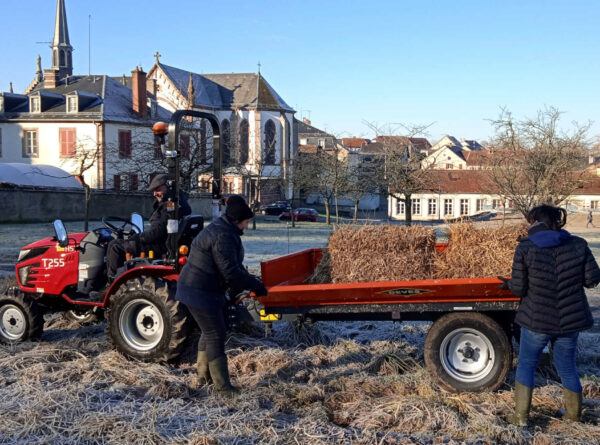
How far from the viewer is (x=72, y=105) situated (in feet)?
144

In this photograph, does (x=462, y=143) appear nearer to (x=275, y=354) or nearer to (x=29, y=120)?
(x=29, y=120)

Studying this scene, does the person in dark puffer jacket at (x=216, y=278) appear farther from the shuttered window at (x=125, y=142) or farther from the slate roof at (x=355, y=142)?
the slate roof at (x=355, y=142)

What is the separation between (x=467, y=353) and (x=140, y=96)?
4259 centimetres

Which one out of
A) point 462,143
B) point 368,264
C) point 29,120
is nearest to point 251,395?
point 368,264

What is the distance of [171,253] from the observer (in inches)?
250

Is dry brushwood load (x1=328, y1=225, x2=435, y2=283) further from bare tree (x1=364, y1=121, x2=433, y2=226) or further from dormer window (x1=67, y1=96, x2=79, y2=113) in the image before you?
dormer window (x1=67, y1=96, x2=79, y2=113)

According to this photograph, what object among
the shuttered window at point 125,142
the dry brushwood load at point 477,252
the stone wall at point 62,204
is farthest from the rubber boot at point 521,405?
the shuttered window at point 125,142

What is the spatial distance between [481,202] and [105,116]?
32863 mm

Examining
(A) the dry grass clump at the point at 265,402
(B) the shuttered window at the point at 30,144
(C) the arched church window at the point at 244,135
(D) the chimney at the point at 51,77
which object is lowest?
(A) the dry grass clump at the point at 265,402

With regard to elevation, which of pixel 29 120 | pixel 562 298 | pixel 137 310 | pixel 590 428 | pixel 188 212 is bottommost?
pixel 590 428

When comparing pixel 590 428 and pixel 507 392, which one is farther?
pixel 507 392

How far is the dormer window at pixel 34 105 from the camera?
44000mm

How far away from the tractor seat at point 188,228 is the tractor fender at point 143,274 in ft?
1.05

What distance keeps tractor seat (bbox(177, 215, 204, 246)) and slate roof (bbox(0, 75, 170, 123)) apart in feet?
126
